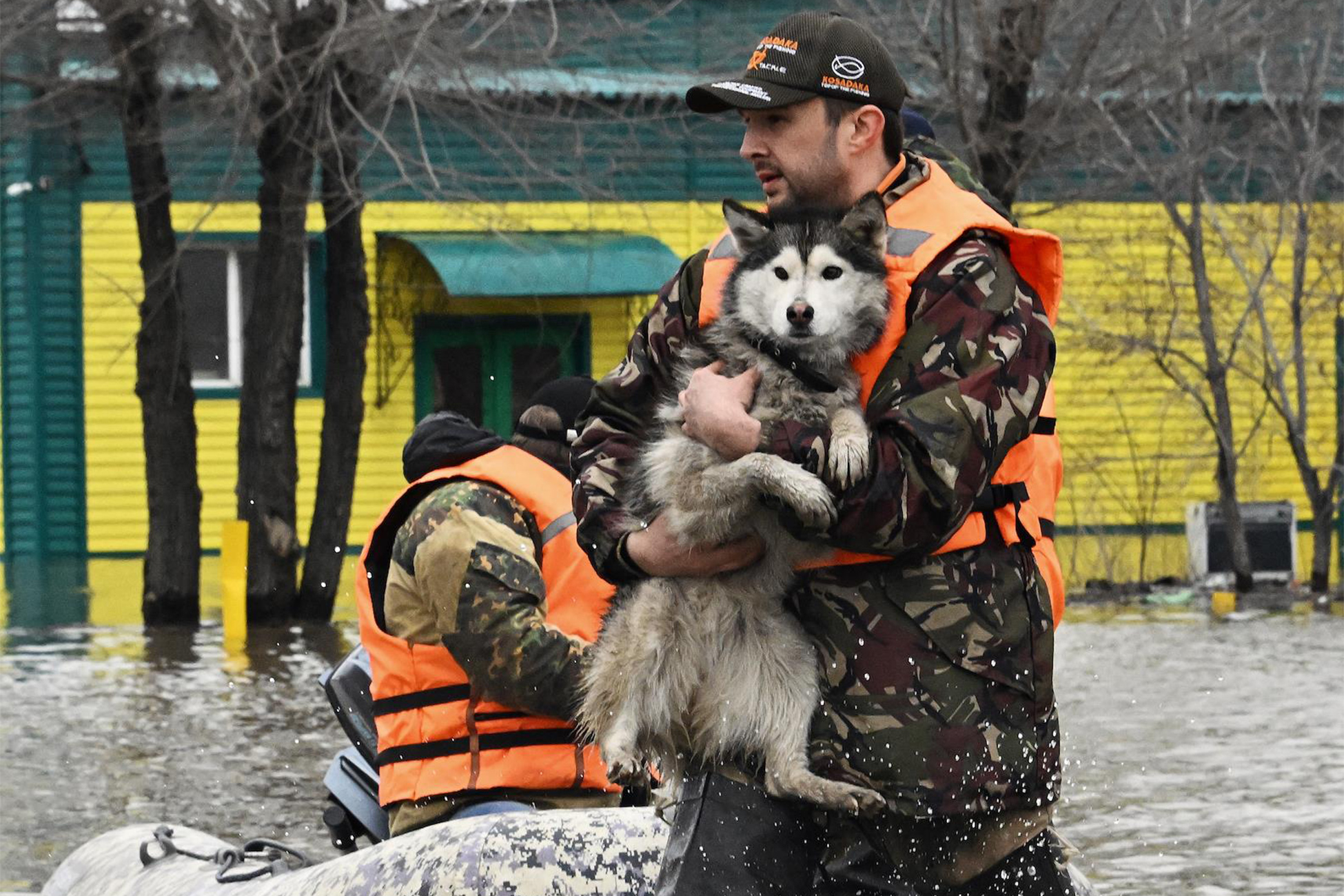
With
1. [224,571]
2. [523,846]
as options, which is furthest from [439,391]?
[523,846]

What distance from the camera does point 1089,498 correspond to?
78.6ft

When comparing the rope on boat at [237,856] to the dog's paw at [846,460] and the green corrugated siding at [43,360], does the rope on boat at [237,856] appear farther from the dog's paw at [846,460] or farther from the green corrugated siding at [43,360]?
the green corrugated siding at [43,360]

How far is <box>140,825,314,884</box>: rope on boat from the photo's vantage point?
5258 mm

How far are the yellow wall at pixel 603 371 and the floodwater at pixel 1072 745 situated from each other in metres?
7.89

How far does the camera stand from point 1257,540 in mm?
21062

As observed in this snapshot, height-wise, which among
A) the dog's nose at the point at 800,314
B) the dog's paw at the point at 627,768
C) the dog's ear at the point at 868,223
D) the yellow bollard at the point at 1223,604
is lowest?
the yellow bollard at the point at 1223,604

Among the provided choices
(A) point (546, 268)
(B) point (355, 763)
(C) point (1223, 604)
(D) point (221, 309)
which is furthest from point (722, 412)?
(D) point (221, 309)

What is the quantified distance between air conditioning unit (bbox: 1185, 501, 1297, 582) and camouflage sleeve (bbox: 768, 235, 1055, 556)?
18182 millimetres

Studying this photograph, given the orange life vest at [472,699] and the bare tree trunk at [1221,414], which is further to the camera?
the bare tree trunk at [1221,414]

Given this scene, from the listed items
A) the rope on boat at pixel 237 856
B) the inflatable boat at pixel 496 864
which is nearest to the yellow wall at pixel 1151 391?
the rope on boat at pixel 237 856

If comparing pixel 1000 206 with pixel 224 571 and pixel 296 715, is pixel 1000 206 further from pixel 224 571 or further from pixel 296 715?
pixel 224 571

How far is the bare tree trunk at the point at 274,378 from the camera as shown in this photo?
16891 mm

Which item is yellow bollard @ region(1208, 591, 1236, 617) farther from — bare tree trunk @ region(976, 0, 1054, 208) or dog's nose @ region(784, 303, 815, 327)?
dog's nose @ region(784, 303, 815, 327)

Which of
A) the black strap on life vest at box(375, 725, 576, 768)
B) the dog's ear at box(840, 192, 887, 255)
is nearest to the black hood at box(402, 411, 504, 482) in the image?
the black strap on life vest at box(375, 725, 576, 768)
